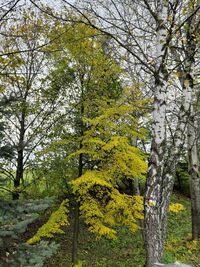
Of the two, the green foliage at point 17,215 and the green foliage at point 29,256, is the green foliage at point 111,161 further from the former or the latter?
the green foliage at point 29,256

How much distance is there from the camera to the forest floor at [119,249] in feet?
27.8

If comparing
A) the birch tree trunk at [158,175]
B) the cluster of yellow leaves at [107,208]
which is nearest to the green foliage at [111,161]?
the cluster of yellow leaves at [107,208]

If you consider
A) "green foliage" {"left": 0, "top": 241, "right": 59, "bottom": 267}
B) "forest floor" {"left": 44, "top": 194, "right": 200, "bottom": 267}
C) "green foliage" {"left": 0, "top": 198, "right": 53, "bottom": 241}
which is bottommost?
"forest floor" {"left": 44, "top": 194, "right": 200, "bottom": 267}

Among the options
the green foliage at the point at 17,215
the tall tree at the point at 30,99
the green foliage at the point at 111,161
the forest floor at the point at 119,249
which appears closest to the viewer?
the green foliage at the point at 17,215

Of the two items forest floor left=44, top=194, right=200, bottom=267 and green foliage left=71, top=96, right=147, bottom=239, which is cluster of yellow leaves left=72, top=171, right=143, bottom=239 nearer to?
green foliage left=71, top=96, right=147, bottom=239

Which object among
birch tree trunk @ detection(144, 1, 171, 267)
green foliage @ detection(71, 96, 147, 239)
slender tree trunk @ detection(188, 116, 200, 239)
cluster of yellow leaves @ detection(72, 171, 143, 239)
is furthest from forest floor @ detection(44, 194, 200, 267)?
birch tree trunk @ detection(144, 1, 171, 267)

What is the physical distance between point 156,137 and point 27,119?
7473 millimetres

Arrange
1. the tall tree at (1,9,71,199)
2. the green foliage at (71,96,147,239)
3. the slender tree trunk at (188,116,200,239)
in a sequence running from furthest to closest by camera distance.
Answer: the tall tree at (1,9,71,199) → the slender tree trunk at (188,116,200,239) → the green foliage at (71,96,147,239)

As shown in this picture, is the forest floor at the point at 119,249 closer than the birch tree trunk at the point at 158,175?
No

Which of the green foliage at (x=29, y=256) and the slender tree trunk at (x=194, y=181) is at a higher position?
the slender tree trunk at (x=194, y=181)

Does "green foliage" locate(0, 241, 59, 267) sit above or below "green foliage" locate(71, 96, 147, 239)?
below

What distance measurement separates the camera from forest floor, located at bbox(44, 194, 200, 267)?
27.8 feet

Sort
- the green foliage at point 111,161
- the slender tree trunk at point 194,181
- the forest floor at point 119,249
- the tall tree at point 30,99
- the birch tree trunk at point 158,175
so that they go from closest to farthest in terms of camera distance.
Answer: the birch tree trunk at point 158,175
the forest floor at point 119,249
the green foliage at point 111,161
the slender tree trunk at point 194,181
the tall tree at point 30,99

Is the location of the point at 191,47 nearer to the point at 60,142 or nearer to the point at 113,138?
the point at 113,138
